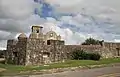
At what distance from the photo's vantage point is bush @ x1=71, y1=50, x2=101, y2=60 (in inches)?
1791

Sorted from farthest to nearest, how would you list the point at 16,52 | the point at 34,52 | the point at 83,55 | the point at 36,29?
1. the point at 36,29
2. the point at 83,55
3. the point at 16,52
4. the point at 34,52

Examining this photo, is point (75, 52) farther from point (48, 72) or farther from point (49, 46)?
point (48, 72)

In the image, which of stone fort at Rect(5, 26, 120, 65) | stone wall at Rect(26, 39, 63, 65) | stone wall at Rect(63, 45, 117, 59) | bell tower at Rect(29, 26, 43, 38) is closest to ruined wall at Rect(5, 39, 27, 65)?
stone fort at Rect(5, 26, 120, 65)

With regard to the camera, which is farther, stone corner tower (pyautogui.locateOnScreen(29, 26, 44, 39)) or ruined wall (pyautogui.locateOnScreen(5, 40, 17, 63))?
stone corner tower (pyautogui.locateOnScreen(29, 26, 44, 39))

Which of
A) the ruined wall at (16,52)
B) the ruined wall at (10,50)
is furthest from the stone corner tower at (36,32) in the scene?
the ruined wall at (16,52)

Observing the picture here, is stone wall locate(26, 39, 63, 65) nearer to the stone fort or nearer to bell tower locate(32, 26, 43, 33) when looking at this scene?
the stone fort

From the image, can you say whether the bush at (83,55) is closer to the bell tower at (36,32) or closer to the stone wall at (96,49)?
the stone wall at (96,49)

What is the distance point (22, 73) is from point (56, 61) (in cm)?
1477

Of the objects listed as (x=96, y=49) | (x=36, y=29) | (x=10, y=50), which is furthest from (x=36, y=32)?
(x=10, y=50)

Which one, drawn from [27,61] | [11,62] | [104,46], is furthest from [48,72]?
[104,46]

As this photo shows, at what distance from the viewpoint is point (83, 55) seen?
1813 inches

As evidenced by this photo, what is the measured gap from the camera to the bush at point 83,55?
45.5 metres

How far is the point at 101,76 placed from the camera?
2308 cm

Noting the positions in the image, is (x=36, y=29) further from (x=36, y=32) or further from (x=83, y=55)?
(x=83, y=55)
